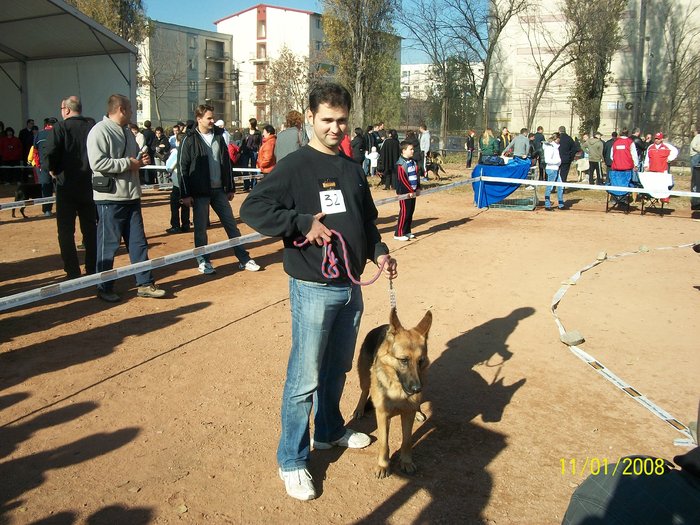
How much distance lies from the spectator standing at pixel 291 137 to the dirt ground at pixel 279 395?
5.95 feet

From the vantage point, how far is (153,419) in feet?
13.4

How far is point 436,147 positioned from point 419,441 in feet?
104

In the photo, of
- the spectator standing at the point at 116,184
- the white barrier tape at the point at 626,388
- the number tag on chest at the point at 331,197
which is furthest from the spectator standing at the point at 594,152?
the number tag on chest at the point at 331,197

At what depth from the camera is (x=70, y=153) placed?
699cm

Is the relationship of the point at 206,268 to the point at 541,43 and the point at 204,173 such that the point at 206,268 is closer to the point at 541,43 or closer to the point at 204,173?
the point at 204,173

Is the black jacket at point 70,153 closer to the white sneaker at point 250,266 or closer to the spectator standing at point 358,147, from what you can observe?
the white sneaker at point 250,266

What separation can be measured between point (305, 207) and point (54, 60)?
65.8 ft

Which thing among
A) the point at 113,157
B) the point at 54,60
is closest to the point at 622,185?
the point at 113,157

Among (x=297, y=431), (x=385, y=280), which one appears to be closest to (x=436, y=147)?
(x=385, y=280)

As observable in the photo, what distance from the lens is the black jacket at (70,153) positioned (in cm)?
687

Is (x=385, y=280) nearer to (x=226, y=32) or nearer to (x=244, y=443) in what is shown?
(x=244, y=443)

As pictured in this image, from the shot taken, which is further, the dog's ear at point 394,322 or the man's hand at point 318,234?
the dog's ear at point 394,322

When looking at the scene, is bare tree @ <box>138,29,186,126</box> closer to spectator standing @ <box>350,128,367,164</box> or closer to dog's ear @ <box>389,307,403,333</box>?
spectator standing @ <box>350,128,367,164</box>

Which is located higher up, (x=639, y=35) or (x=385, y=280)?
(x=639, y=35)
